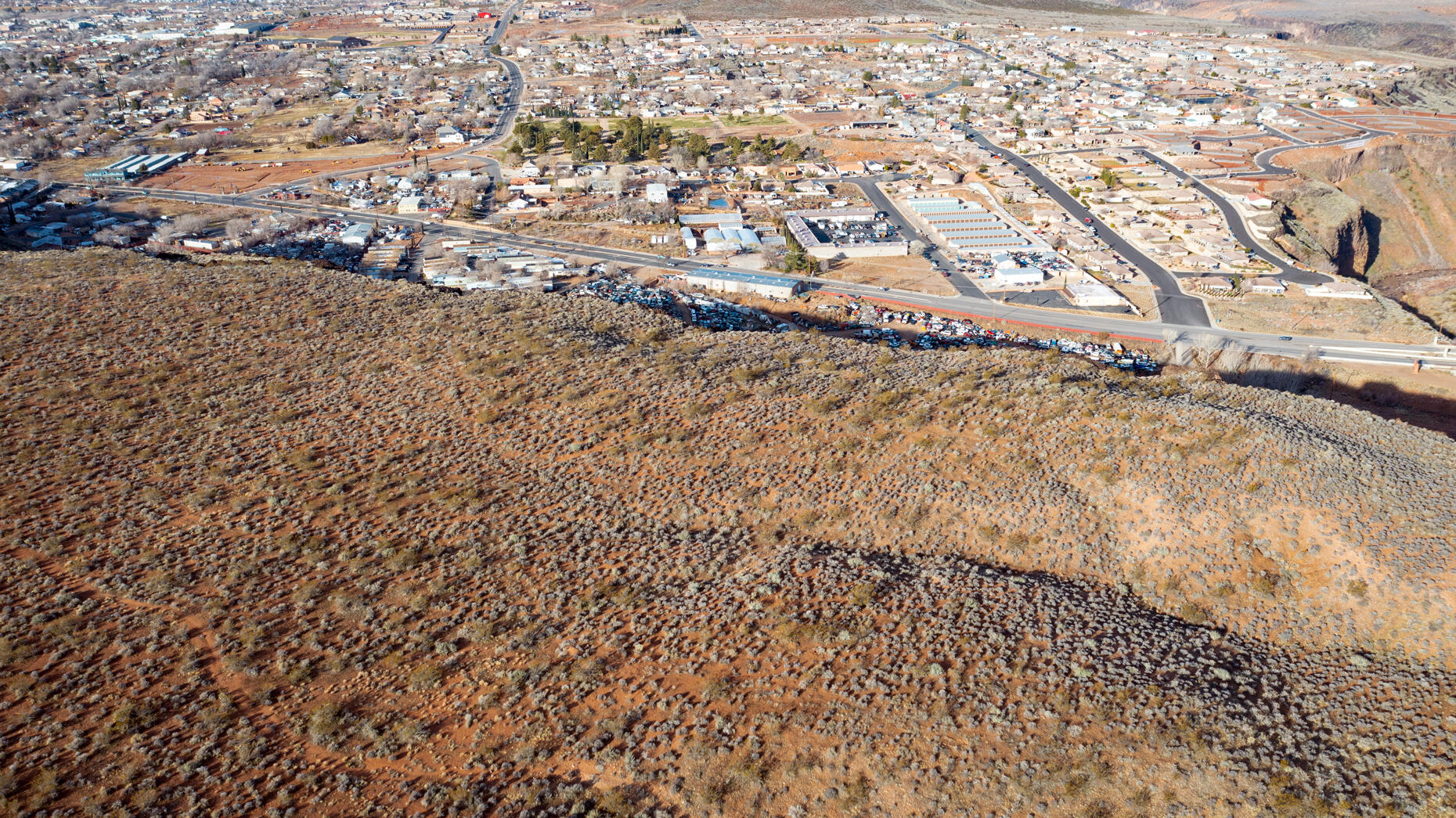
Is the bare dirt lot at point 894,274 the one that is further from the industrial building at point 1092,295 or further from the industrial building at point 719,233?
the industrial building at point 1092,295

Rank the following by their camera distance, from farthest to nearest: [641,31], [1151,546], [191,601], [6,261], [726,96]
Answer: [641,31] < [726,96] < [6,261] < [1151,546] < [191,601]

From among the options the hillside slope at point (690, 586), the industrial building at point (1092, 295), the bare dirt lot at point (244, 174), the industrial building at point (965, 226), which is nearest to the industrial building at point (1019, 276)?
the industrial building at point (1092, 295)

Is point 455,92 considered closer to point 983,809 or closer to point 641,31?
point 641,31

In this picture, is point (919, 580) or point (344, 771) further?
point (919, 580)

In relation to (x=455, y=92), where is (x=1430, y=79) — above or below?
above

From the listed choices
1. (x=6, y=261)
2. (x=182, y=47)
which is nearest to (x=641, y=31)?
(x=182, y=47)

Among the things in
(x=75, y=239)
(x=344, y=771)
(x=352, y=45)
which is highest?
(x=352, y=45)

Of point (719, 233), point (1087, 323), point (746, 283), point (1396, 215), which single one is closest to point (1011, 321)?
point (1087, 323)

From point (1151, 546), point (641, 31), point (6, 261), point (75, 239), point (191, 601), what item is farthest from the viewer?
point (641, 31)
